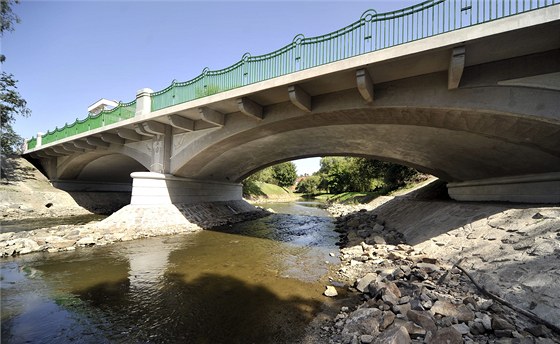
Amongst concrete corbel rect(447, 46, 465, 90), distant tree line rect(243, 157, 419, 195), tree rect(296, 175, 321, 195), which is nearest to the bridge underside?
concrete corbel rect(447, 46, 465, 90)

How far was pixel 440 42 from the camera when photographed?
21.9 feet

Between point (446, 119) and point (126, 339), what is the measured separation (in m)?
10.6

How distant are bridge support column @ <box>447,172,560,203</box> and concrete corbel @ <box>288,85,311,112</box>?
8.73 m

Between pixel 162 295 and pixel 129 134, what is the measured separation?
46.3ft

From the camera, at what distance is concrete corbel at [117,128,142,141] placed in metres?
16.5

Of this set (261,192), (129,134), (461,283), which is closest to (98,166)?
(129,134)

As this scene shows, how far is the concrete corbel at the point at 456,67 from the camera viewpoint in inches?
259

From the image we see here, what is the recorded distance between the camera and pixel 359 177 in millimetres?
40812

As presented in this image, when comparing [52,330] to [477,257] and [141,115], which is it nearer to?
[477,257]

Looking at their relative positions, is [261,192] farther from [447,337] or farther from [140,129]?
[447,337]

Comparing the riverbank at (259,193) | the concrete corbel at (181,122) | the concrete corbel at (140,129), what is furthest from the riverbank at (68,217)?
the riverbank at (259,193)

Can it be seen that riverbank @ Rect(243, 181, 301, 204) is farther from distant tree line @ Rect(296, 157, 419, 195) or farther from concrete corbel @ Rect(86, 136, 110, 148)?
concrete corbel @ Rect(86, 136, 110, 148)

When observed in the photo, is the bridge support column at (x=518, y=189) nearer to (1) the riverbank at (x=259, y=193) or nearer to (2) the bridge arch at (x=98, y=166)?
(2) the bridge arch at (x=98, y=166)

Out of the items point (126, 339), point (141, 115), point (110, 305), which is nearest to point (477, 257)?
point (126, 339)
